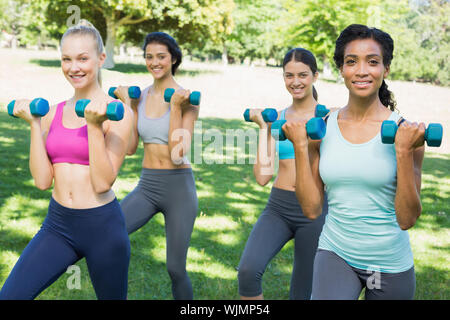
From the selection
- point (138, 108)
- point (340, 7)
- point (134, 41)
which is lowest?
point (138, 108)

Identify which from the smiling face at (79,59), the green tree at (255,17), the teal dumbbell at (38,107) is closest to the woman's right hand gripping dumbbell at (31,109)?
the teal dumbbell at (38,107)

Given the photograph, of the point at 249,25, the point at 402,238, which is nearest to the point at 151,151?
the point at 402,238

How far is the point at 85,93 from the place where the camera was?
3.14 m

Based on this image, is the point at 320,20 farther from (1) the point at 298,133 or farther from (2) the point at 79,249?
(2) the point at 79,249

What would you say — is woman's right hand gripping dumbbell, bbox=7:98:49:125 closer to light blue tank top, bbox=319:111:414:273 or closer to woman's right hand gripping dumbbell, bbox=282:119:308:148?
woman's right hand gripping dumbbell, bbox=282:119:308:148

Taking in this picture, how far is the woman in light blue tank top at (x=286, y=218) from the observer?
3.54 metres

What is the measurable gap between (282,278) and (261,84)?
2342cm

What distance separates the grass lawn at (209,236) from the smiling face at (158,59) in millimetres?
2195

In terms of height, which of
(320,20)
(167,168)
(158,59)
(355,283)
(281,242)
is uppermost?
(320,20)

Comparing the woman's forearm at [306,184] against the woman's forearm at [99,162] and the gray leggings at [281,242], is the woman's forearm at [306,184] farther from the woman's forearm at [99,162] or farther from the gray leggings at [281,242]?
the woman's forearm at [99,162]

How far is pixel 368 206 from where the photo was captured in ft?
8.64

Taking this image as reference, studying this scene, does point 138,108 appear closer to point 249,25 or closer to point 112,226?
point 112,226

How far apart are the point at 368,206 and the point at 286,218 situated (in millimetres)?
1118

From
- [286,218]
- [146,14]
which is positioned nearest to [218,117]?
[146,14]
